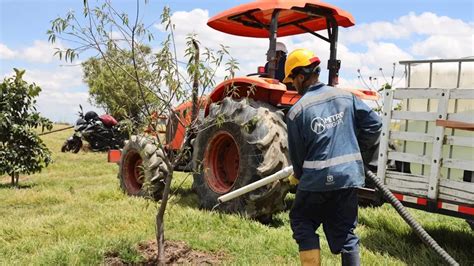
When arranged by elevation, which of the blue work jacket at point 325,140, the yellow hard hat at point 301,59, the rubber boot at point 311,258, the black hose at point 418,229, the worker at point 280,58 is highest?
the worker at point 280,58

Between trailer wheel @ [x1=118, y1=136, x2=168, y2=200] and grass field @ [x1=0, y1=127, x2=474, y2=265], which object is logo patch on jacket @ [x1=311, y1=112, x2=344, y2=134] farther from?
trailer wheel @ [x1=118, y1=136, x2=168, y2=200]

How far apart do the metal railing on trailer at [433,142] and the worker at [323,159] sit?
84 centimetres

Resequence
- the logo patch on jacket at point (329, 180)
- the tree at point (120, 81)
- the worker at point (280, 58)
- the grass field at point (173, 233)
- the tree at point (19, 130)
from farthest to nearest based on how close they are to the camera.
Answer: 1. the tree at point (19, 130)
2. the worker at point (280, 58)
3. the grass field at point (173, 233)
4. the tree at point (120, 81)
5. the logo patch on jacket at point (329, 180)

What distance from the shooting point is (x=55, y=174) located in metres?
10.1

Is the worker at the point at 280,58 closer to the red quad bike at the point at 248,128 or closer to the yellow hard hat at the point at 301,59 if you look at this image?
the red quad bike at the point at 248,128

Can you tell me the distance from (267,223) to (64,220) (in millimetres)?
2177

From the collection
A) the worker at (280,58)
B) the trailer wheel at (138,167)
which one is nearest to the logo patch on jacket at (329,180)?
the worker at (280,58)

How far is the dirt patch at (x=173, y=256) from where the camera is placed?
4.12 m

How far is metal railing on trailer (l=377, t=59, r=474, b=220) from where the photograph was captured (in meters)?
4.08

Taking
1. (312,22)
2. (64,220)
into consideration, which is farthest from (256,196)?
(312,22)

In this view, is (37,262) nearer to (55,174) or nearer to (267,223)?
(267,223)

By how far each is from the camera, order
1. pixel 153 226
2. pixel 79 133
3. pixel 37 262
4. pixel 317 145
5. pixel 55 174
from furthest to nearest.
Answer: pixel 79 133 → pixel 55 174 → pixel 153 226 → pixel 37 262 → pixel 317 145

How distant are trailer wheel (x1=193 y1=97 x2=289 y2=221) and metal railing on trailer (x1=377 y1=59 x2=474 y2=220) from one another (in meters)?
1.12

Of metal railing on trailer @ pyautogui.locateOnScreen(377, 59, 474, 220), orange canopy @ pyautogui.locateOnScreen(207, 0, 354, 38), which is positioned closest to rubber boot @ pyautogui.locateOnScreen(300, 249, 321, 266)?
metal railing on trailer @ pyautogui.locateOnScreen(377, 59, 474, 220)
